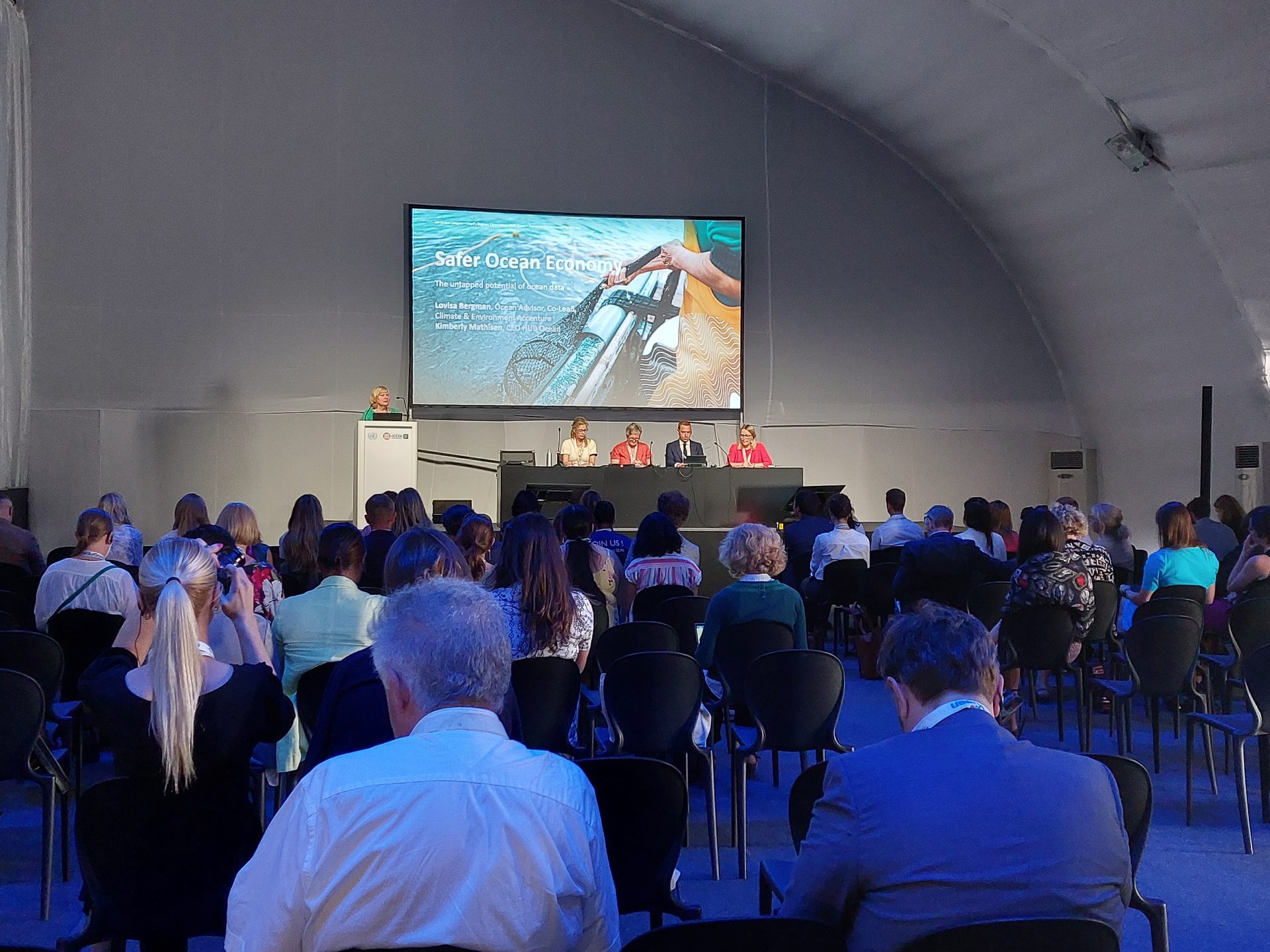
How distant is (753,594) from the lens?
4.58 meters

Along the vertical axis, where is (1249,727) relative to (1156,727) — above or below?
above

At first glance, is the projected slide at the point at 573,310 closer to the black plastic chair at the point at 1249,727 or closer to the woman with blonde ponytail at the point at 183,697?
the black plastic chair at the point at 1249,727

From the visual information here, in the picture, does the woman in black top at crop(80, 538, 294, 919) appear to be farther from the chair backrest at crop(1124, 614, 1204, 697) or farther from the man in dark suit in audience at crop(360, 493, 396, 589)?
the chair backrest at crop(1124, 614, 1204, 697)

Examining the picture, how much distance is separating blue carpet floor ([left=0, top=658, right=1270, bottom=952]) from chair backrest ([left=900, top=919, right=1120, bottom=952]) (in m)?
1.88

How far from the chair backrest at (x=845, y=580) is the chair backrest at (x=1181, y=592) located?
2.07 m

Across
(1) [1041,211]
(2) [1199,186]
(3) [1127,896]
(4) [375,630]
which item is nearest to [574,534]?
(4) [375,630]

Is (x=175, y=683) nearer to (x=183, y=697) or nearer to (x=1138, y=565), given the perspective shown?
(x=183, y=697)

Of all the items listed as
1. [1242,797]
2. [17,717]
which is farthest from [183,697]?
[1242,797]

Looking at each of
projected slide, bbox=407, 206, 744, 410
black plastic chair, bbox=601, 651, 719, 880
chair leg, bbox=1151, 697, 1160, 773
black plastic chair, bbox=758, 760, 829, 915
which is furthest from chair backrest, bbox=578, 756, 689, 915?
projected slide, bbox=407, 206, 744, 410

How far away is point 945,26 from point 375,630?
1088 cm

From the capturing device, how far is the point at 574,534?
5535 mm

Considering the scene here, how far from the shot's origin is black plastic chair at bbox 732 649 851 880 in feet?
12.5

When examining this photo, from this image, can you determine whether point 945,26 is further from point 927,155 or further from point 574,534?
point 574,534

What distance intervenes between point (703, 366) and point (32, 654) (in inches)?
380
